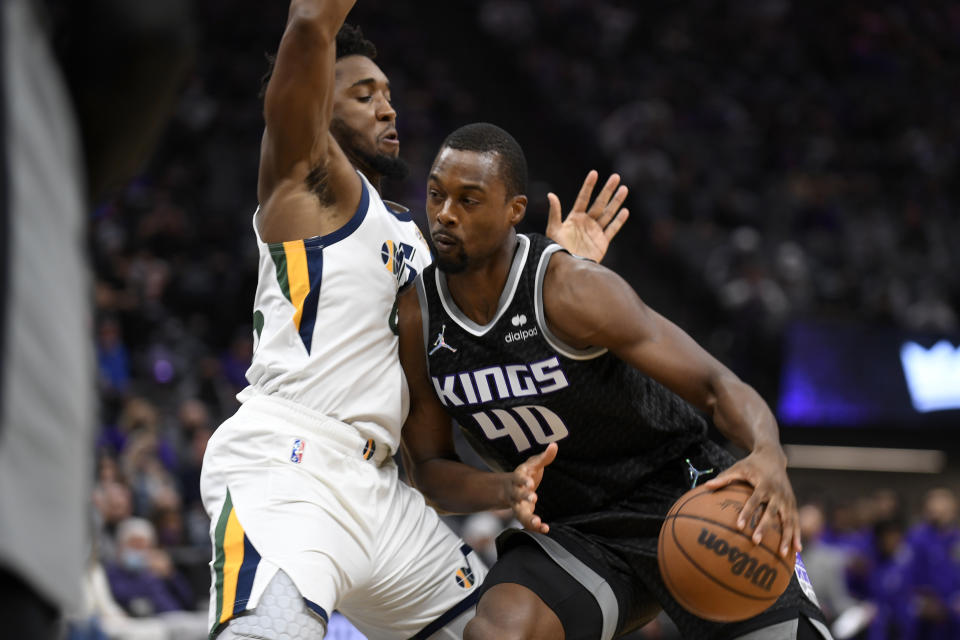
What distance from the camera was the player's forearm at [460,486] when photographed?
11.7 ft

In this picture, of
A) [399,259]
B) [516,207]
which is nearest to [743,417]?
[516,207]

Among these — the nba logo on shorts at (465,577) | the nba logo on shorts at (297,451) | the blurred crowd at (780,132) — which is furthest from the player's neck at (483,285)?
the blurred crowd at (780,132)

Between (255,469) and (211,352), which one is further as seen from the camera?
(211,352)

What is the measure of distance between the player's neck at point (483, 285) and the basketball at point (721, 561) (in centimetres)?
92

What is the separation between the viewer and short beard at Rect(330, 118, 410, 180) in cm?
391

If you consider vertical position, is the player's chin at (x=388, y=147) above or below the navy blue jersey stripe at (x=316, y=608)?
above

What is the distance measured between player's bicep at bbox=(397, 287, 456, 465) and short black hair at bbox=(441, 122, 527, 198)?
0.49m

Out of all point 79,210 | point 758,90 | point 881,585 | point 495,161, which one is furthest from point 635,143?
point 79,210

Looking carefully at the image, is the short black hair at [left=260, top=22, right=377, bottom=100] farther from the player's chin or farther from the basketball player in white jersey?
the basketball player in white jersey

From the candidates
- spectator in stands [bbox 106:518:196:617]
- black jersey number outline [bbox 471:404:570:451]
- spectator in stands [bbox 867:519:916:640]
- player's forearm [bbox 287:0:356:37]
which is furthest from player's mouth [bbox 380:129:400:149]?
spectator in stands [bbox 867:519:916:640]

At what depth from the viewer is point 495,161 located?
12.0 ft

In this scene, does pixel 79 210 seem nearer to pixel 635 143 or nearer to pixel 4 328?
pixel 4 328

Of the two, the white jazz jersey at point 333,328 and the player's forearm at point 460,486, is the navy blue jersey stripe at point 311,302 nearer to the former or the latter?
the white jazz jersey at point 333,328

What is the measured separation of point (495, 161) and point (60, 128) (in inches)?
85.7
